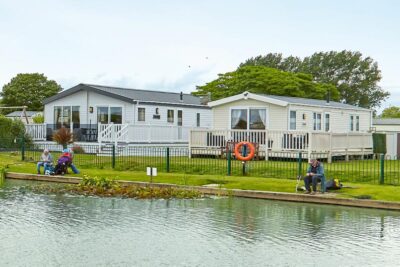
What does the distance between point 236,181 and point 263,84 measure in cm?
4532

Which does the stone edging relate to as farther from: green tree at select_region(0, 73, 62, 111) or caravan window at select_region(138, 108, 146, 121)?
green tree at select_region(0, 73, 62, 111)

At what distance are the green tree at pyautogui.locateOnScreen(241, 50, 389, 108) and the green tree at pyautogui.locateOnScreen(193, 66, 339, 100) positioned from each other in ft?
82.4

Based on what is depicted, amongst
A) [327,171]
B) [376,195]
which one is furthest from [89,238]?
[327,171]

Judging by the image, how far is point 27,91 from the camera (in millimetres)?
101188

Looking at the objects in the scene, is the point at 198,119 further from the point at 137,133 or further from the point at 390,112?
the point at 390,112

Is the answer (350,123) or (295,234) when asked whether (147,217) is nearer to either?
(295,234)

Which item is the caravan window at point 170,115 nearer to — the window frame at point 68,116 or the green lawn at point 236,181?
the window frame at point 68,116

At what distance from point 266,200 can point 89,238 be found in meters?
8.19

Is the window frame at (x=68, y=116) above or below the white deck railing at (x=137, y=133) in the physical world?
above

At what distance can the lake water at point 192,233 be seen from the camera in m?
11.8

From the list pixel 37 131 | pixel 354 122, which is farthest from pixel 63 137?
pixel 354 122

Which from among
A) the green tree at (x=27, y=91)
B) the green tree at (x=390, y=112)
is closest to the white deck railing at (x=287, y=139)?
the green tree at (x=27, y=91)

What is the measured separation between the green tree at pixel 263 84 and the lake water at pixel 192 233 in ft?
156

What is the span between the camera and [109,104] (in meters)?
39.3
